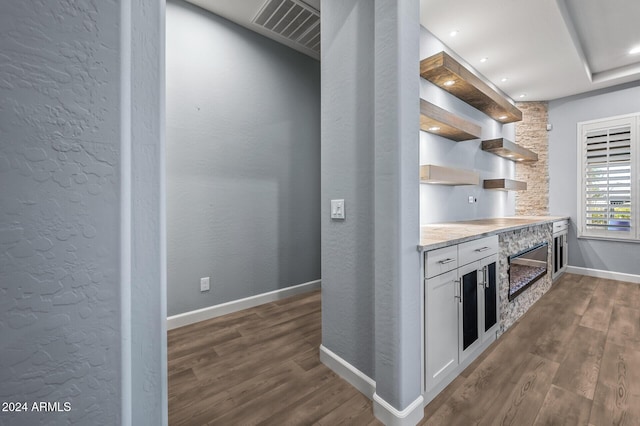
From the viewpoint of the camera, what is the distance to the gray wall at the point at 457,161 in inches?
104

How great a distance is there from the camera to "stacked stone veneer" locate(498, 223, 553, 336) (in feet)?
7.16

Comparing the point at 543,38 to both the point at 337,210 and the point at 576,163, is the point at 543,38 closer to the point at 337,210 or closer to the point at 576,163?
the point at 576,163

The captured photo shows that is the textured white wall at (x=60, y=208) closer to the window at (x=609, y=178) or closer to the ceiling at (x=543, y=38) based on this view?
the ceiling at (x=543, y=38)

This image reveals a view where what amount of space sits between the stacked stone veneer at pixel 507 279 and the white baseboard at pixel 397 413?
124 centimetres

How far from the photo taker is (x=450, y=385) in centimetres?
163

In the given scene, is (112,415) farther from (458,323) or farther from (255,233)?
(255,233)

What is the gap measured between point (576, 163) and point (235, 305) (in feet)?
17.3

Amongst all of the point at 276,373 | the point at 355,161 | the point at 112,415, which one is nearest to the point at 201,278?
the point at 276,373

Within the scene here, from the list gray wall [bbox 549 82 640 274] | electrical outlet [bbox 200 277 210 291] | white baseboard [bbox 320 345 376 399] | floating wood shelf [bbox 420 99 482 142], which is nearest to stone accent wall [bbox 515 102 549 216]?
gray wall [bbox 549 82 640 274]

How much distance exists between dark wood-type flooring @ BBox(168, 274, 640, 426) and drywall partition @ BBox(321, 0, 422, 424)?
24 centimetres

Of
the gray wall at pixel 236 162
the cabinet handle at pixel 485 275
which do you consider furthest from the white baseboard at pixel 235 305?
the cabinet handle at pixel 485 275

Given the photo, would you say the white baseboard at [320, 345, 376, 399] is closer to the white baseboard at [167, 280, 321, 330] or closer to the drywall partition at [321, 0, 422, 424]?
the drywall partition at [321, 0, 422, 424]

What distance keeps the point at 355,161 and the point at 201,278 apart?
185cm

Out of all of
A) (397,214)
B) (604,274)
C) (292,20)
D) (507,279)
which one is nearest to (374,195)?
(397,214)
